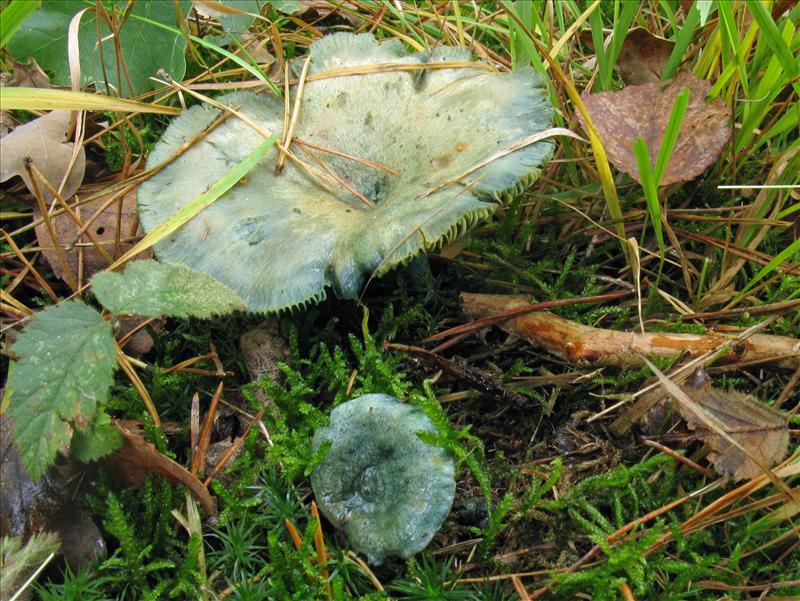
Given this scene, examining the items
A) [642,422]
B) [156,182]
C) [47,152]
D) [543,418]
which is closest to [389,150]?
[156,182]

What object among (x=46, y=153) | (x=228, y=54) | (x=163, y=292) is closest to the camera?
(x=163, y=292)

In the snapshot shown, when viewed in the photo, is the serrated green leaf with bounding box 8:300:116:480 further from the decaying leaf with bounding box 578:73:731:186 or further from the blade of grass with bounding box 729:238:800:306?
the blade of grass with bounding box 729:238:800:306

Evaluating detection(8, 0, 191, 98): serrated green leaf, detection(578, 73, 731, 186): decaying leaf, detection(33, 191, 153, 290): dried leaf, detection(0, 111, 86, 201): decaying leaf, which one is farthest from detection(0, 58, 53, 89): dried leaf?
detection(578, 73, 731, 186): decaying leaf

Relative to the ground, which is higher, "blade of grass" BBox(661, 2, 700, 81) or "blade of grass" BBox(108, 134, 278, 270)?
"blade of grass" BBox(661, 2, 700, 81)

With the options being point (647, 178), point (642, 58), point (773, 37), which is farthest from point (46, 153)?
point (773, 37)

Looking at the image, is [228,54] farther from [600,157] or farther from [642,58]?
[642,58]

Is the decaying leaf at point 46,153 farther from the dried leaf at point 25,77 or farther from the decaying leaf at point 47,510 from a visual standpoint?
the decaying leaf at point 47,510

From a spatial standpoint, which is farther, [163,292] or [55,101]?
[55,101]
